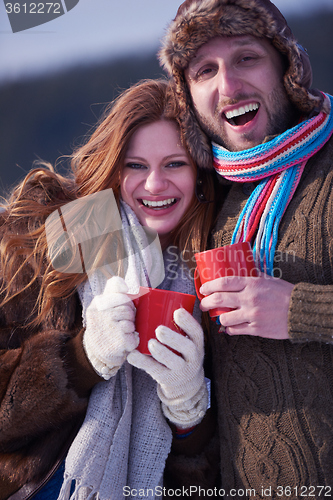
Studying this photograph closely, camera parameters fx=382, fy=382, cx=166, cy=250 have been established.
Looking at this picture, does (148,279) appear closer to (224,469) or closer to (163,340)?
(163,340)

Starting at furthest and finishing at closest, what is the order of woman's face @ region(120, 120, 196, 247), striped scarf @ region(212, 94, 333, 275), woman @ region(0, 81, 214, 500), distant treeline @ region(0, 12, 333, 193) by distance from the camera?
distant treeline @ region(0, 12, 333, 193) < woman's face @ region(120, 120, 196, 247) < striped scarf @ region(212, 94, 333, 275) < woman @ region(0, 81, 214, 500)

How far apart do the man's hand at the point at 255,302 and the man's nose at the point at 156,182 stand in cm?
56

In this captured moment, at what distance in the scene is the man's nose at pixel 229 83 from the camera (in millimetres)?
1598

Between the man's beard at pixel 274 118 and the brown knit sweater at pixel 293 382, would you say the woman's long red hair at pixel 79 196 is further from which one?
the brown knit sweater at pixel 293 382

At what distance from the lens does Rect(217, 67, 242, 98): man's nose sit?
160 cm

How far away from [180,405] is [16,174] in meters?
2.85

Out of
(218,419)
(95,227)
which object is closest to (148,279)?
(95,227)

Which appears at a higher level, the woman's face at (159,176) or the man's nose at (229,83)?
the man's nose at (229,83)

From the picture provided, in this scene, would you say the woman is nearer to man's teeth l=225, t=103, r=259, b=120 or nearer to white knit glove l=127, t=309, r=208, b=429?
white knit glove l=127, t=309, r=208, b=429

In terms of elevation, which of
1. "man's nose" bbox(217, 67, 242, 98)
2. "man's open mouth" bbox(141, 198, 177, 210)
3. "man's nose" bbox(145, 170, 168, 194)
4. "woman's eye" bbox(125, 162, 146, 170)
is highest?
"man's nose" bbox(217, 67, 242, 98)

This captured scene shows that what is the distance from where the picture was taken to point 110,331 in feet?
4.20

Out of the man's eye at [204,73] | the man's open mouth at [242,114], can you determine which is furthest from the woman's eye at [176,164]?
the man's eye at [204,73]

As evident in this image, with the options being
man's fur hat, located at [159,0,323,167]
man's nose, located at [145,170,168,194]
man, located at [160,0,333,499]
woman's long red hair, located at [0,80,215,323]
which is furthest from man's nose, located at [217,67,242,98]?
man's nose, located at [145,170,168,194]

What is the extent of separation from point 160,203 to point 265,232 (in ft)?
1.71
